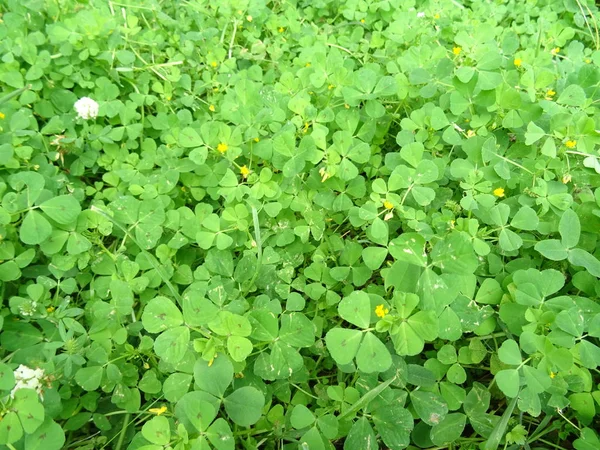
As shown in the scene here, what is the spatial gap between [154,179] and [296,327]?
1.09 metres

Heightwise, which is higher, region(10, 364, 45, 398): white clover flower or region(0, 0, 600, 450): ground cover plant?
region(0, 0, 600, 450): ground cover plant

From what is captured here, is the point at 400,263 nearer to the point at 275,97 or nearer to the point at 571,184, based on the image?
the point at 571,184

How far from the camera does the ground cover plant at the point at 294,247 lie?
1560 millimetres

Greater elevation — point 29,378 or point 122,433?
point 29,378

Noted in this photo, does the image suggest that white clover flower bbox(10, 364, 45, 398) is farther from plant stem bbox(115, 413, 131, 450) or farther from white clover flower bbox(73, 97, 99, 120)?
white clover flower bbox(73, 97, 99, 120)

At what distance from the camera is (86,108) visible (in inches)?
93.6

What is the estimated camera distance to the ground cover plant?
1.56 metres

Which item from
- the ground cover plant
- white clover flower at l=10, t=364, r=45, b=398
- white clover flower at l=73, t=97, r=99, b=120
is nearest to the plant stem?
the ground cover plant

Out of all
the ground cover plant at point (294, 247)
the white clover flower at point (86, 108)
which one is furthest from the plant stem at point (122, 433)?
the white clover flower at point (86, 108)

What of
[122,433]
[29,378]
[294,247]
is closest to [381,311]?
[294,247]

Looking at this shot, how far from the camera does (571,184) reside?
196 cm

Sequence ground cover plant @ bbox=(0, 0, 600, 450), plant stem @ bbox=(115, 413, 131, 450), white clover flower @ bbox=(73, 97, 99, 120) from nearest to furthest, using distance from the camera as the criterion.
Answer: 1. ground cover plant @ bbox=(0, 0, 600, 450)
2. plant stem @ bbox=(115, 413, 131, 450)
3. white clover flower @ bbox=(73, 97, 99, 120)

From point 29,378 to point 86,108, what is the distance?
4.61 ft

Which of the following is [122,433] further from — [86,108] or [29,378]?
[86,108]
